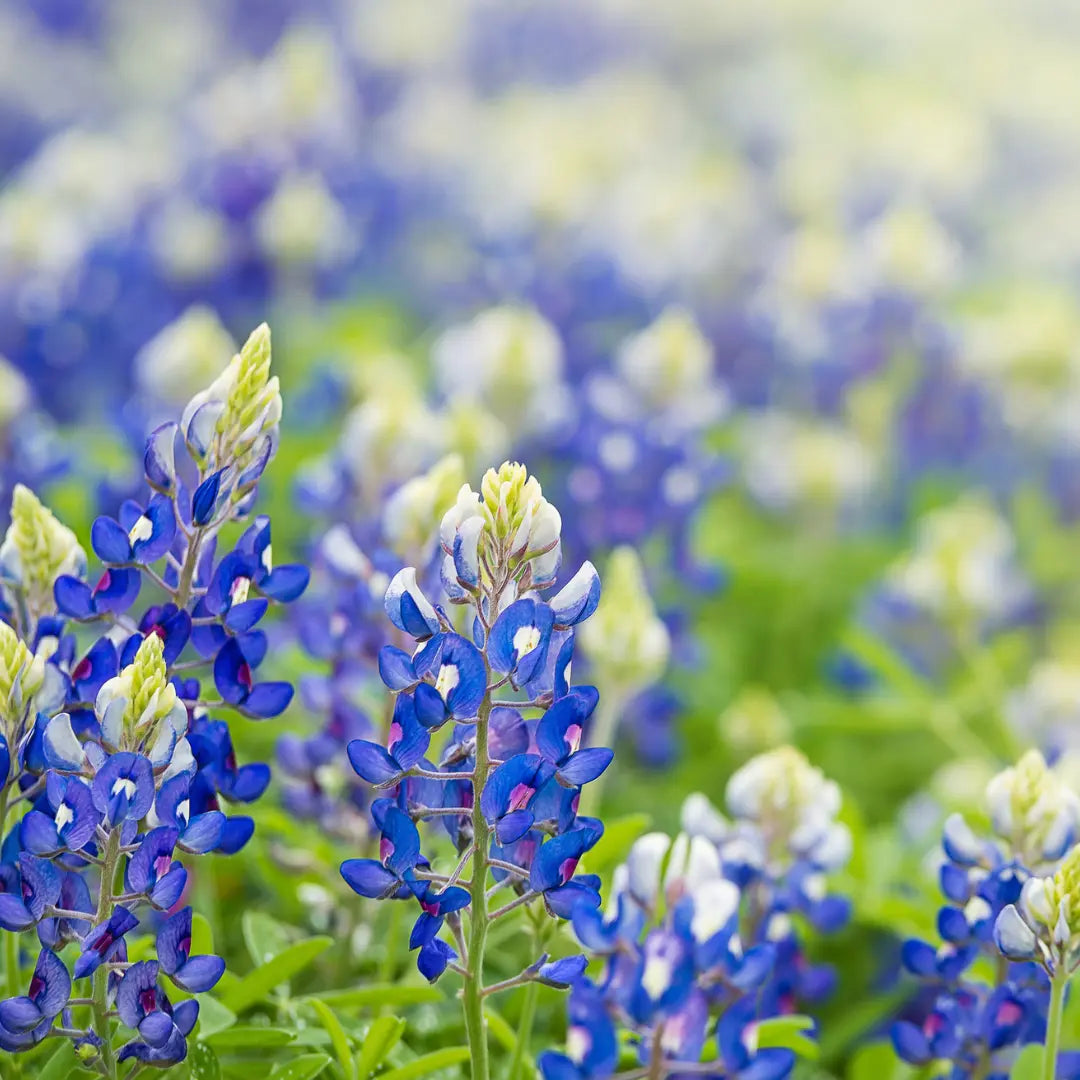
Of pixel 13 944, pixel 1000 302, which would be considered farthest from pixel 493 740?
pixel 1000 302

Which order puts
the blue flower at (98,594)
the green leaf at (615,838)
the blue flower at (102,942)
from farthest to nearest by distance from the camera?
1. the green leaf at (615,838)
2. the blue flower at (98,594)
3. the blue flower at (102,942)

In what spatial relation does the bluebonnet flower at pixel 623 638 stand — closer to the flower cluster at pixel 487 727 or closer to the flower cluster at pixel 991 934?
the flower cluster at pixel 991 934

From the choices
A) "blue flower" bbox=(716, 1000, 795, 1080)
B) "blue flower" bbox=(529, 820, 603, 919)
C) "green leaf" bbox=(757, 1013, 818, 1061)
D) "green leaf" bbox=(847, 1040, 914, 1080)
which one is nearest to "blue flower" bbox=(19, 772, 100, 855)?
"blue flower" bbox=(529, 820, 603, 919)

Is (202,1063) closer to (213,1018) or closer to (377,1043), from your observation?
(213,1018)

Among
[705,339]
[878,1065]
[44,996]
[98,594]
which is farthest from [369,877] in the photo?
[705,339]

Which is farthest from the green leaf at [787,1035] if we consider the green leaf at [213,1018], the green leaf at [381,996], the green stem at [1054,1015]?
the green leaf at [213,1018]
